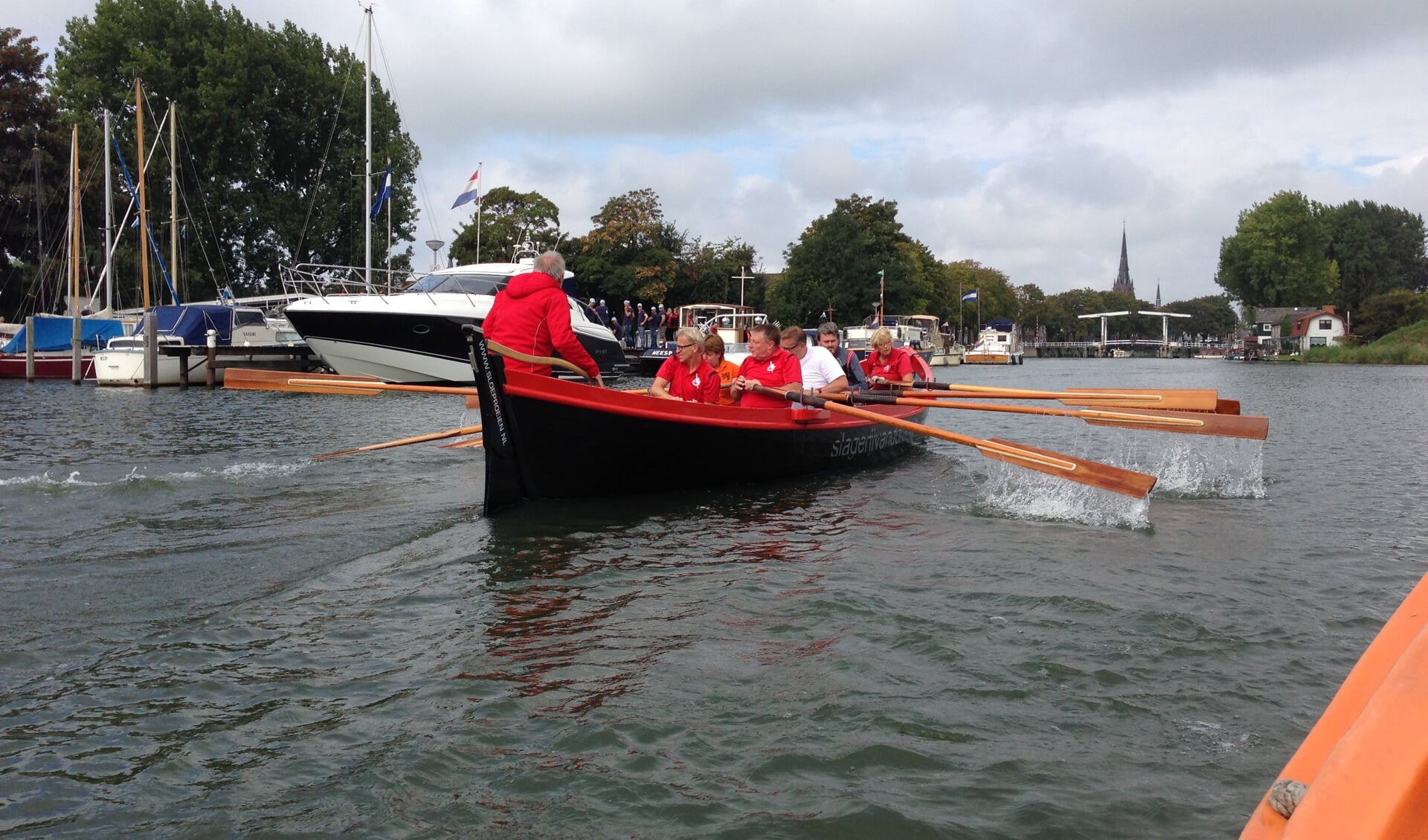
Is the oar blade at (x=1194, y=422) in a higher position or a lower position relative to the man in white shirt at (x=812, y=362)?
lower

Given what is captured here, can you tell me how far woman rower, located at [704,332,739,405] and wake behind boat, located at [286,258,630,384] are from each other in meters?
12.5

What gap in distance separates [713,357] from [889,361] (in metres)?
3.72

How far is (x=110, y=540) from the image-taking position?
7.84m

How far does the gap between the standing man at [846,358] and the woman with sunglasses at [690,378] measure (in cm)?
239

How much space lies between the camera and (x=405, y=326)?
78.3 feet

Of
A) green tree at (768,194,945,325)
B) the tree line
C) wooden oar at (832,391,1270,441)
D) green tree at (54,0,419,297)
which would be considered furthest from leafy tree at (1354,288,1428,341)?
wooden oar at (832,391,1270,441)

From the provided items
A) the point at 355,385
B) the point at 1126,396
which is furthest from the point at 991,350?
the point at 355,385

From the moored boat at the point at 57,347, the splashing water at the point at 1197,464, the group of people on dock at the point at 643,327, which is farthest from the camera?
the group of people on dock at the point at 643,327

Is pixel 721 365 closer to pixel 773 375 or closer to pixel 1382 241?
pixel 773 375

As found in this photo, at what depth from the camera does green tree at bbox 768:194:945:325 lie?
6525 centimetres

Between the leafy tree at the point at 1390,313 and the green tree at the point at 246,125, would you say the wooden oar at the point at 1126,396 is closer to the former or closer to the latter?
the green tree at the point at 246,125

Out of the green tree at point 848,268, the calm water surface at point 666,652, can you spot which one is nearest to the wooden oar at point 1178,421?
the calm water surface at point 666,652

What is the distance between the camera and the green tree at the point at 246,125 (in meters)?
41.8

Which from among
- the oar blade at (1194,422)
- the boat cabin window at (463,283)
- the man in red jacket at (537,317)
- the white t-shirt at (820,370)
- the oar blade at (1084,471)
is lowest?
the oar blade at (1084,471)
